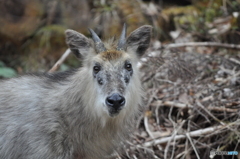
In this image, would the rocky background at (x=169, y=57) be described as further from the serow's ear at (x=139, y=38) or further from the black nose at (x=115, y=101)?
the black nose at (x=115, y=101)

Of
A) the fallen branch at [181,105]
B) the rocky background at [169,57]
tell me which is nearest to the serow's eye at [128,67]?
the rocky background at [169,57]

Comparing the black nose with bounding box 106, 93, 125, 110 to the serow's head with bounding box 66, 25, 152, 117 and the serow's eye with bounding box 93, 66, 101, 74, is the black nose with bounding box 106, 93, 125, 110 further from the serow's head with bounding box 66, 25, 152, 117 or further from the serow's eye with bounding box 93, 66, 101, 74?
the serow's eye with bounding box 93, 66, 101, 74

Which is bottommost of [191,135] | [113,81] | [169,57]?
[191,135]

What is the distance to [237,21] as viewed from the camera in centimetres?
696

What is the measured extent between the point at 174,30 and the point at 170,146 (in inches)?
182

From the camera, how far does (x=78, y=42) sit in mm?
4379

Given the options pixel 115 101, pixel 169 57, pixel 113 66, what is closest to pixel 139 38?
pixel 113 66

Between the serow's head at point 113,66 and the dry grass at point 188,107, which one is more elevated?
the serow's head at point 113,66

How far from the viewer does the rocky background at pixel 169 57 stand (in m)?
5.35

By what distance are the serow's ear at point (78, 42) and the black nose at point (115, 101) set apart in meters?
0.95

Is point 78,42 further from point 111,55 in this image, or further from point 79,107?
point 79,107

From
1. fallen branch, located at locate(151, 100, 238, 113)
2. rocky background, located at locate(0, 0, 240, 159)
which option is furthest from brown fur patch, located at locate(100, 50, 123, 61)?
fallen branch, located at locate(151, 100, 238, 113)

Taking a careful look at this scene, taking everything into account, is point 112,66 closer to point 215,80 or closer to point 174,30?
point 215,80

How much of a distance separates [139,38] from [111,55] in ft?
2.03
